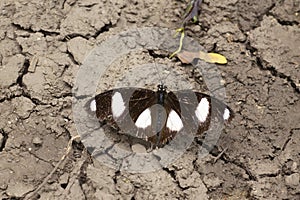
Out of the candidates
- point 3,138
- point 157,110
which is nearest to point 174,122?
point 157,110

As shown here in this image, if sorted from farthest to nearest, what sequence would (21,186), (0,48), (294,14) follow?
(294,14), (0,48), (21,186)

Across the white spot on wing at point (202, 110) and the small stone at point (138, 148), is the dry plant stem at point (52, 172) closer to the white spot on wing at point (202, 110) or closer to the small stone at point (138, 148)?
the small stone at point (138, 148)

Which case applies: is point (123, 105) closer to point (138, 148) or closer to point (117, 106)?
point (117, 106)

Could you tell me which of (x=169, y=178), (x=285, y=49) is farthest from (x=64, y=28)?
(x=285, y=49)

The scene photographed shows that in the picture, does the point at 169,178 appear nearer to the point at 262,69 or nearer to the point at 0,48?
the point at 262,69

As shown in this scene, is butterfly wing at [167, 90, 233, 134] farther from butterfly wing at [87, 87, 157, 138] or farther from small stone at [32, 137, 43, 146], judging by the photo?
small stone at [32, 137, 43, 146]

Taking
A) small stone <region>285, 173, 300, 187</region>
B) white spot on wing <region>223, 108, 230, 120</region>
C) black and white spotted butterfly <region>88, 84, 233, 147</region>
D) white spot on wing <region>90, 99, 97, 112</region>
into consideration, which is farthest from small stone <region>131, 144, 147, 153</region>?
small stone <region>285, 173, 300, 187</region>

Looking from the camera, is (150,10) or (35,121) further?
(150,10)
